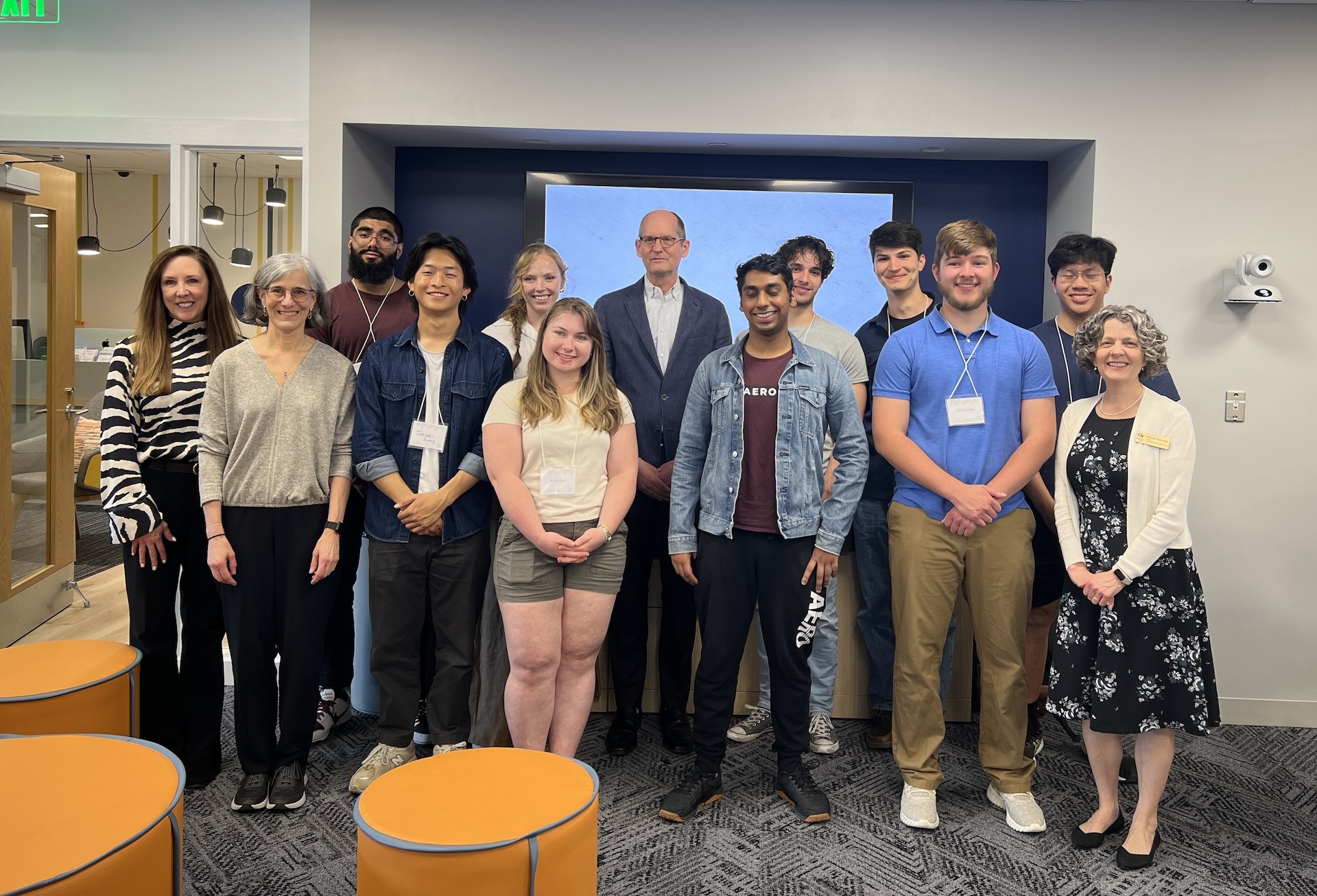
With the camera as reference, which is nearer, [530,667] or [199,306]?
[530,667]

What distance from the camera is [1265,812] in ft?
9.55

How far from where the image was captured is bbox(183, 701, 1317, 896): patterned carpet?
2434 millimetres

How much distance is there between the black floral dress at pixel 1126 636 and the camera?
8.11ft

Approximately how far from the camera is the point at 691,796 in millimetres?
2768

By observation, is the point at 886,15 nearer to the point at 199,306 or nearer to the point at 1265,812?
the point at 199,306

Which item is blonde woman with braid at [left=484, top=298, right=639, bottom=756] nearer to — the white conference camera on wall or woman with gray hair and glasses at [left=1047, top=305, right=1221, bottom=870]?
woman with gray hair and glasses at [left=1047, top=305, right=1221, bottom=870]

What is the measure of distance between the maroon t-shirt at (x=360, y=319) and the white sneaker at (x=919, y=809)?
237 centimetres

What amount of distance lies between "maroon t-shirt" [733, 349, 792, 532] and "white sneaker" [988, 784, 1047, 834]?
115 centimetres

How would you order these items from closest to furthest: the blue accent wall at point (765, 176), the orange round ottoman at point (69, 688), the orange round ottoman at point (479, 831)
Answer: the orange round ottoman at point (479, 831), the orange round ottoman at point (69, 688), the blue accent wall at point (765, 176)

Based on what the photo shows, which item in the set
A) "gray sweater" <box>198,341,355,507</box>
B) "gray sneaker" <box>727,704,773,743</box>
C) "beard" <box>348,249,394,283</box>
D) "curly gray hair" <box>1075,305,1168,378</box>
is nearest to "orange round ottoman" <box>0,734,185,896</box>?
"gray sweater" <box>198,341,355,507</box>

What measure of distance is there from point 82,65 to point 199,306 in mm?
2026

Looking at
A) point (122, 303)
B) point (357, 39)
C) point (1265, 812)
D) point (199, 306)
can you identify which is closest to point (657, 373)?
point (199, 306)

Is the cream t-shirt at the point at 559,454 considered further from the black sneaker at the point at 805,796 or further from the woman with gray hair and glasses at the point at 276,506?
the black sneaker at the point at 805,796

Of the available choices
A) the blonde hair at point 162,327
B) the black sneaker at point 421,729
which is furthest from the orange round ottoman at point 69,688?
the black sneaker at point 421,729
